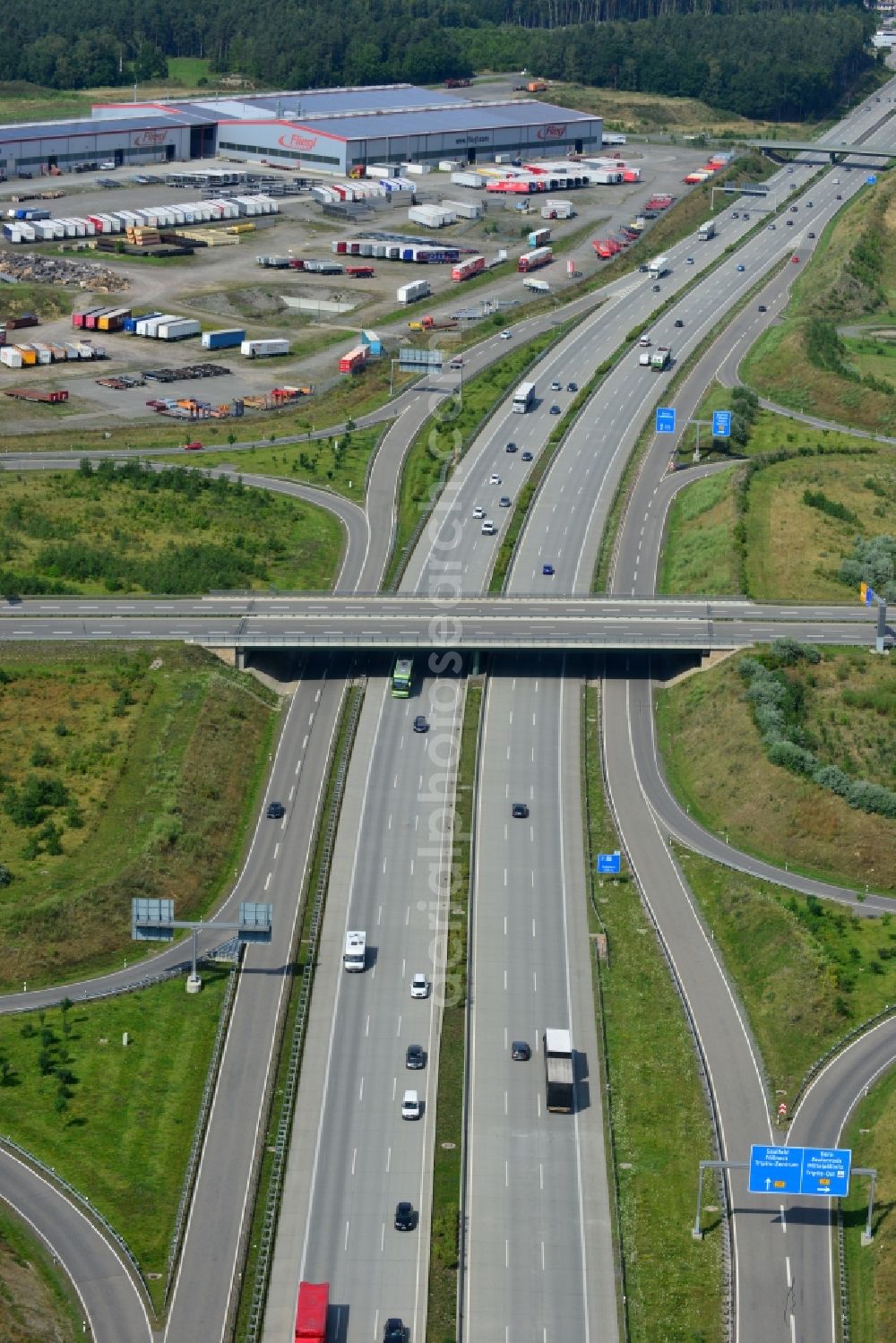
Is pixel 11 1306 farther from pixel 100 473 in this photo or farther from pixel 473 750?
pixel 100 473

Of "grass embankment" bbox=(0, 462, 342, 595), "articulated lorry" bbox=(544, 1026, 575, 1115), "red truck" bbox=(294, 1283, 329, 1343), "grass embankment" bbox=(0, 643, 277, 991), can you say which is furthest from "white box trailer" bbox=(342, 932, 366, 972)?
"grass embankment" bbox=(0, 462, 342, 595)

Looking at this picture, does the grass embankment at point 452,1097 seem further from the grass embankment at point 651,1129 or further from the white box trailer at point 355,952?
the grass embankment at point 651,1129

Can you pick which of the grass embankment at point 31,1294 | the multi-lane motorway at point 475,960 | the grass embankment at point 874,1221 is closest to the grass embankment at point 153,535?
the multi-lane motorway at point 475,960

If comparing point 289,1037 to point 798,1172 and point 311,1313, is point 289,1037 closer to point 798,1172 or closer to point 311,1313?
point 311,1313

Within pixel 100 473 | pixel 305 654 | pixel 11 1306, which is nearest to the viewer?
pixel 11 1306

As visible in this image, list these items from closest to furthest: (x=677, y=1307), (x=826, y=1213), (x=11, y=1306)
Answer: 1. (x=11, y=1306)
2. (x=677, y=1307)
3. (x=826, y=1213)

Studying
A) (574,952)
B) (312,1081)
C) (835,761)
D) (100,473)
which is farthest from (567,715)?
(100,473)
